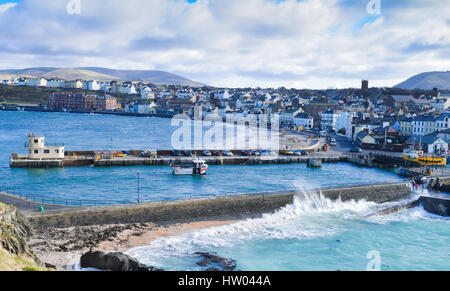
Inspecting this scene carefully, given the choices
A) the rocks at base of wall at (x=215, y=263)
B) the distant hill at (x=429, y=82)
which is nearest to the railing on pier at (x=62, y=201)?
Answer: the rocks at base of wall at (x=215, y=263)

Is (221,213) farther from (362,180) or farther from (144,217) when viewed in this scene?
(362,180)

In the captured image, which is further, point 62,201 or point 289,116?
point 289,116

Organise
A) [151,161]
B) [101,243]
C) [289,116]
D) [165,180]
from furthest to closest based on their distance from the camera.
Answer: [289,116] → [151,161] → [165,180] → [101,243]

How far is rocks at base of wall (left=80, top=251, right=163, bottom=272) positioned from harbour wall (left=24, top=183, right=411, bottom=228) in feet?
9.60

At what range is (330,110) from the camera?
53.4 meters

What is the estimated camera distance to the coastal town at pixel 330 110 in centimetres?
3575

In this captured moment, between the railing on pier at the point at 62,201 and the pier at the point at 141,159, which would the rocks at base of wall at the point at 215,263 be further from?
the pier at the point at 141,159

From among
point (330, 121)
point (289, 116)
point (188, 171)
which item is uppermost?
point (289, 116)

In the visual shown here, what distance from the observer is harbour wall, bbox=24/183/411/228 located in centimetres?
1236

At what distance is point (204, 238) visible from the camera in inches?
486

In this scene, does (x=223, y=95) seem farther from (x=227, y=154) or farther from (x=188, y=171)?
(x=188, y=171)

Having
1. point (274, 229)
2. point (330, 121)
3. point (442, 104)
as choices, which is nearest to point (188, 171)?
point (274, 229)

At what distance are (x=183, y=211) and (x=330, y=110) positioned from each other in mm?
42630
